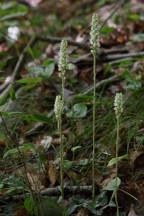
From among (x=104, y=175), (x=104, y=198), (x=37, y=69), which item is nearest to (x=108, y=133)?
(x=104, y=175)

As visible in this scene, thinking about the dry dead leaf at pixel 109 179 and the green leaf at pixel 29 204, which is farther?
the dry dead leaf at pixel 109 179

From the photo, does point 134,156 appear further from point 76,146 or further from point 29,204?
point 29,204

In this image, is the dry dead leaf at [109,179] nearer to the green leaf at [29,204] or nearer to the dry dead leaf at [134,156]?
the dry dead leaf at [134,156]

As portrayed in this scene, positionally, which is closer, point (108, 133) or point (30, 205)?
point (30, 205)

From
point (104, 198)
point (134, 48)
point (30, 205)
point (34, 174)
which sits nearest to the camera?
point (30, 205)

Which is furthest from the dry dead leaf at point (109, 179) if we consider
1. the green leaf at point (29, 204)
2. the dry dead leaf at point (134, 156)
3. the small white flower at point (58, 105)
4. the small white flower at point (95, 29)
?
the small white flower at point (95, 29)

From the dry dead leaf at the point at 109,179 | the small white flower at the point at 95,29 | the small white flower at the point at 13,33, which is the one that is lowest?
the dry dead leaf at the point at 109,179

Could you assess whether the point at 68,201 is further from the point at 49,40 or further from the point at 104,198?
the point at 49,40

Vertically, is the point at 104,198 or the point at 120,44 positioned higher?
the point at 120,44

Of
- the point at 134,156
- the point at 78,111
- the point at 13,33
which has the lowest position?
the point at 134,156

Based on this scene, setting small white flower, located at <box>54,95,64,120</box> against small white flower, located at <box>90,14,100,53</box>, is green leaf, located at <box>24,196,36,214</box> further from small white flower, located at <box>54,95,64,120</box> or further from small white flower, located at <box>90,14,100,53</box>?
small white flower, located at <box>90,14,100,53</box>

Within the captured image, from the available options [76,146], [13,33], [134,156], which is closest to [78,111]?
[76,146]
